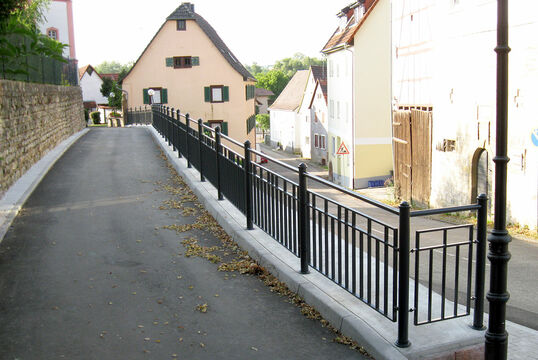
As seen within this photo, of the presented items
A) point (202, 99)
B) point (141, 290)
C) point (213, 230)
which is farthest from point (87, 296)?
point (202, 99)

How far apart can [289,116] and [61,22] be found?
29230 millimetres

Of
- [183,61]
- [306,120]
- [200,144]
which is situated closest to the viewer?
[200,144]

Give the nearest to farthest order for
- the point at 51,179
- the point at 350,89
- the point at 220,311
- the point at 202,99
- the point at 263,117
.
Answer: the point at 220,311
the point at 51,179
the point at 350,89
the point at 202,99
the point at 263,117

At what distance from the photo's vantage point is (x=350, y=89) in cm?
3675

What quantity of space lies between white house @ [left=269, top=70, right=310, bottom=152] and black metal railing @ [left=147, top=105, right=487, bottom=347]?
57.2 meters

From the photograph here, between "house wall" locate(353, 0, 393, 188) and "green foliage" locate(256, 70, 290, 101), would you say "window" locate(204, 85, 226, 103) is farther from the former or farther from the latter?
"green foliage" locate(256, 70, 290, 101)

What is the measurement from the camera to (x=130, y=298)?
5.76 meters

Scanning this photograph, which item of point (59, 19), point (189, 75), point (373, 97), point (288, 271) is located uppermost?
point (59, 19)

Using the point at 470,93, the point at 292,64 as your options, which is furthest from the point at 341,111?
the point at 292,64

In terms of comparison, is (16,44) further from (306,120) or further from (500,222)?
(306,120)

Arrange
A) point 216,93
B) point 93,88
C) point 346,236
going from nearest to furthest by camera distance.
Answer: point 346,236 < point 216,93 < point 93,88

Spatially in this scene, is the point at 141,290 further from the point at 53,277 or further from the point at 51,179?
the point at 51,179

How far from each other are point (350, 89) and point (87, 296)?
1278 inches

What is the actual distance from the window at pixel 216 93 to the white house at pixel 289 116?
18.0m
